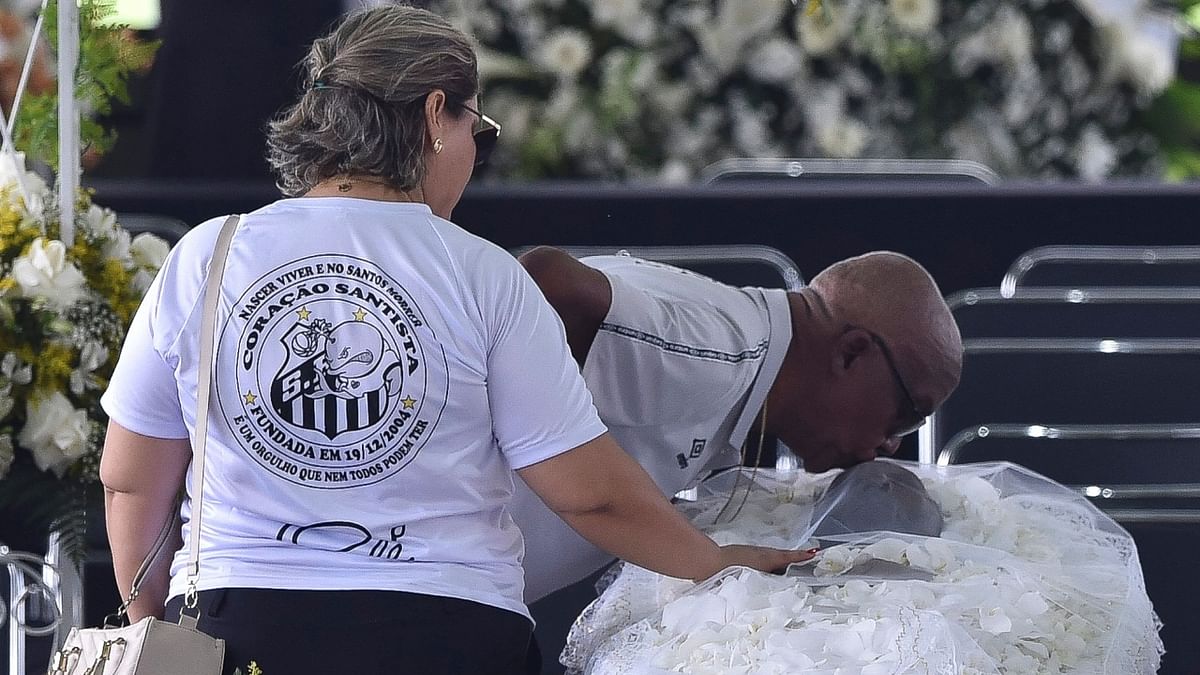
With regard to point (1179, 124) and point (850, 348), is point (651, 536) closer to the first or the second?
point (850, 348)

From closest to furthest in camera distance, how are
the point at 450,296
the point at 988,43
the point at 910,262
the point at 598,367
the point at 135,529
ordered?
1. the point at 450,296
2. the point at 135,529
3. the point at 598,367
4. the point at 910,262
5. the point at 988,43

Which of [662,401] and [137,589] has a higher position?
[662,401]

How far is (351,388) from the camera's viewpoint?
153 cm

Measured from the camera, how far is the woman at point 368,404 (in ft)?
5.05

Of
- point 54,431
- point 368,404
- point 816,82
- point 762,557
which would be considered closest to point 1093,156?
point 816,82

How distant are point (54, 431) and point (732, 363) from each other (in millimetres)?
1042

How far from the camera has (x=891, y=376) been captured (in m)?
2.06

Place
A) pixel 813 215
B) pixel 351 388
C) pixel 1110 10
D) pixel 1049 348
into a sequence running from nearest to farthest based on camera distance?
1. pixel 351 388
2. pixel 1049 348
3. pixel 813 215
4. pixel 1110 10

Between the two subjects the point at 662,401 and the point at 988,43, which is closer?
the point at 662,401

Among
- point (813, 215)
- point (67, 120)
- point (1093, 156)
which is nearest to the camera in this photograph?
point (67, 120)

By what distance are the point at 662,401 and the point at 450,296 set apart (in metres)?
0.50

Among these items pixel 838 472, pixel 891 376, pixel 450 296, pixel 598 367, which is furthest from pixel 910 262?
pixel 450 296

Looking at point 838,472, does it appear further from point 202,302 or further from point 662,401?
point 202,302
